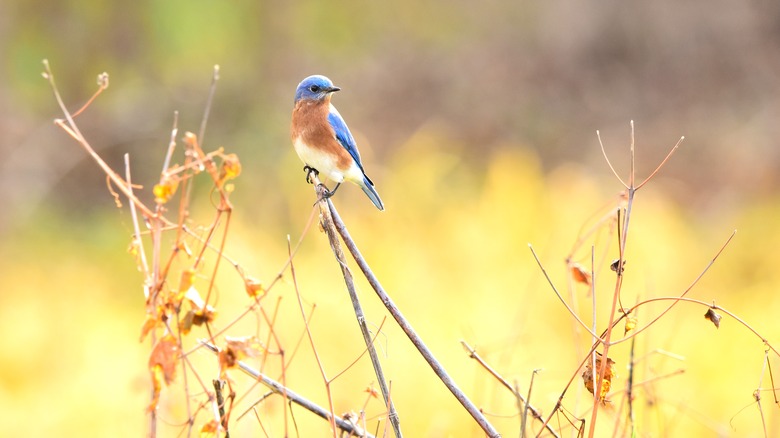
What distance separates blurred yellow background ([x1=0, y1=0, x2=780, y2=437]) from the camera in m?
3.62

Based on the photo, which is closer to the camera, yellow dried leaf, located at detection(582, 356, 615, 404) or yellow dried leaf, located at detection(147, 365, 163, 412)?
yellow dried leaf, located at detection(147, 365, 163, 412)

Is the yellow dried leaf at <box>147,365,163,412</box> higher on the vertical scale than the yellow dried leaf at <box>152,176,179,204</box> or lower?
lower

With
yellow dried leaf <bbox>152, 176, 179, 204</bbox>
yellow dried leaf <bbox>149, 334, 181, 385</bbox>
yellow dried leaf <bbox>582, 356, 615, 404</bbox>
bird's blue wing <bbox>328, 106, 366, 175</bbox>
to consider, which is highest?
bird's blue wing <bbox>328, 106, 366, 175</bbox>

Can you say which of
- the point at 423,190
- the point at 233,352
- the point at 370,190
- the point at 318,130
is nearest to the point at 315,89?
the point at 318,130

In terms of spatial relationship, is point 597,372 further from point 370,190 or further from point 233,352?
point 370,190

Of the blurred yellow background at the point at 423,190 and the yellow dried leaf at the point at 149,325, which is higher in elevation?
the blurred yellow background at the point at 423,190

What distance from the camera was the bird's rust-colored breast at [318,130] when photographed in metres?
2.17

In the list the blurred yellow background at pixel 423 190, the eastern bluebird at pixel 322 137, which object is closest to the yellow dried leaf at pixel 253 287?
the blurred yellow background at pixel 423 190

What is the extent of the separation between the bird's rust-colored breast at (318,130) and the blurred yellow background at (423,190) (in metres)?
0.61

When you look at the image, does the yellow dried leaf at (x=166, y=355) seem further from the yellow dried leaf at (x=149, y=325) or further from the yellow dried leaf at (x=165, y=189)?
the yellow dried leaf at (x=165, y=189)

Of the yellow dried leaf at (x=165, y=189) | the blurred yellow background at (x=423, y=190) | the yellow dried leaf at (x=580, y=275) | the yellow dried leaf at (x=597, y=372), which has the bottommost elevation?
the yellow dried leaf at (x=165, y=189)

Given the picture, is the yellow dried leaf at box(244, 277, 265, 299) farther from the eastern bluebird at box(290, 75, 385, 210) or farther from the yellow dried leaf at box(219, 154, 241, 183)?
the eastern bluebird at box(290, 75, 385, 210)

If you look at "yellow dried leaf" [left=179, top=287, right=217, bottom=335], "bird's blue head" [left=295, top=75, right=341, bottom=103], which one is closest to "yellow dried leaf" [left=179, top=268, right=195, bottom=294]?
"yellow dried leaf" [left=179, top=287, right=217, bottom=335]

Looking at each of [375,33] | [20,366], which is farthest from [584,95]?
[20,366]
